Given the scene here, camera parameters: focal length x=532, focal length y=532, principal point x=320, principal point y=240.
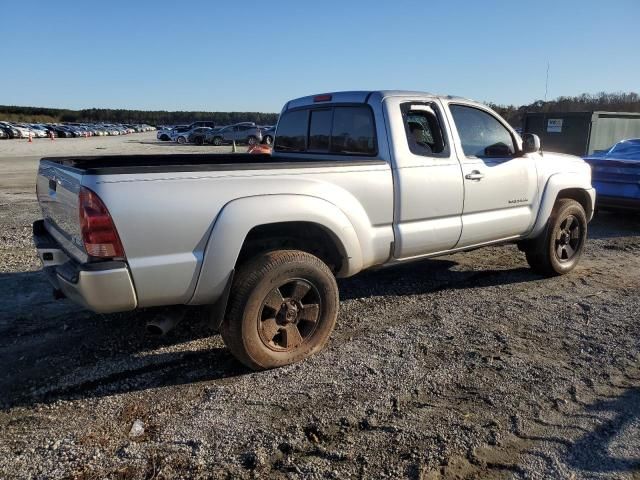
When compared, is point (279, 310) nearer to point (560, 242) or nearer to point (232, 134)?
point (560, 242)

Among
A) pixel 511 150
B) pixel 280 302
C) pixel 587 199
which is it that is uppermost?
pixel 511 150

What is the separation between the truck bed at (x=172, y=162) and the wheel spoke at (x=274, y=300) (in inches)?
33.9

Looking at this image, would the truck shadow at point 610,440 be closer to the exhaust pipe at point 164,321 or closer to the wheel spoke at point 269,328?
the wheel spoke at point 269,328

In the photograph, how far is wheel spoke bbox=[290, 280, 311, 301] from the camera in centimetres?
376

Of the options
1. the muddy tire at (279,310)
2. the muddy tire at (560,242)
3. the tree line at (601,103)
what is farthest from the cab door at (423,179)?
the tree line at (601,103)

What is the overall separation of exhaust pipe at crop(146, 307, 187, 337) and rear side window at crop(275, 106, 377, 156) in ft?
6.65

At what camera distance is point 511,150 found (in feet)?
17.4

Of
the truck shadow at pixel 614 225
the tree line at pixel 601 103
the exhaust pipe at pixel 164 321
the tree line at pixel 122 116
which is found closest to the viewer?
the exhaust pipe at pixel 164 321

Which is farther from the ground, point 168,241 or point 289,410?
point 168,241

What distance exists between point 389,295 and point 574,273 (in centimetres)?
243

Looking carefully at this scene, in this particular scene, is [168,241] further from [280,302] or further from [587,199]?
[587,199]

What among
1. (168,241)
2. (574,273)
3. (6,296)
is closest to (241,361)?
(168,241)

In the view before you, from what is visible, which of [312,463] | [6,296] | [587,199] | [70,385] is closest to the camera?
[312,463]

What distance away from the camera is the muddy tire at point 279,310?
353cm
